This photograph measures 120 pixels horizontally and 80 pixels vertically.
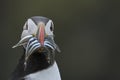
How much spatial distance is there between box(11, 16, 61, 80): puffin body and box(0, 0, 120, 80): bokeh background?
2.76 metres

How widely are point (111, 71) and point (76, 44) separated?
0.53 meters

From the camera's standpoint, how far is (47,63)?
3.37 metres

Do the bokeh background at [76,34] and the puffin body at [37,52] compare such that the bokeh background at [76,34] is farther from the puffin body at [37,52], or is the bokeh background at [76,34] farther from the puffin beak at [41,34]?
the puffin beak at [41,34]

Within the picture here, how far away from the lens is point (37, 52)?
3322 millimetres

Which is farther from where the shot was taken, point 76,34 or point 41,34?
point 76,34

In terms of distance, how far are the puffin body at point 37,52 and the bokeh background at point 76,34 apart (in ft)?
9.07

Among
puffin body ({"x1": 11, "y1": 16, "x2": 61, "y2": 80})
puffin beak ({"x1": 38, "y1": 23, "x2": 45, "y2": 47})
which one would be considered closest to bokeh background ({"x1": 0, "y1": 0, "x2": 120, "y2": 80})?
puffin body ({"x1": 11, "y1": 16, "x2": 61, "y2": 80})

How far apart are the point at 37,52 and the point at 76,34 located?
9.77 feet

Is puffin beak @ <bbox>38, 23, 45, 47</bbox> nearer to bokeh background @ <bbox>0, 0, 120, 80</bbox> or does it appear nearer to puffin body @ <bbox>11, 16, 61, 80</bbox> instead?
puffin body @ <bbox>11, 16, 61, 80</bbox>

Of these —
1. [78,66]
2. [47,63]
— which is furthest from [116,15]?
[47,63]

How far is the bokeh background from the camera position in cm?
620

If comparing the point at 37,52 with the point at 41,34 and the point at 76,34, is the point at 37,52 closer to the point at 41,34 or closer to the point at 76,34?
the point at 41,34

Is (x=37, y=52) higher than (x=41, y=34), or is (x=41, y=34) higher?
(x=41, y=34)

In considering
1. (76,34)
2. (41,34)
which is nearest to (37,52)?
(41,34)
